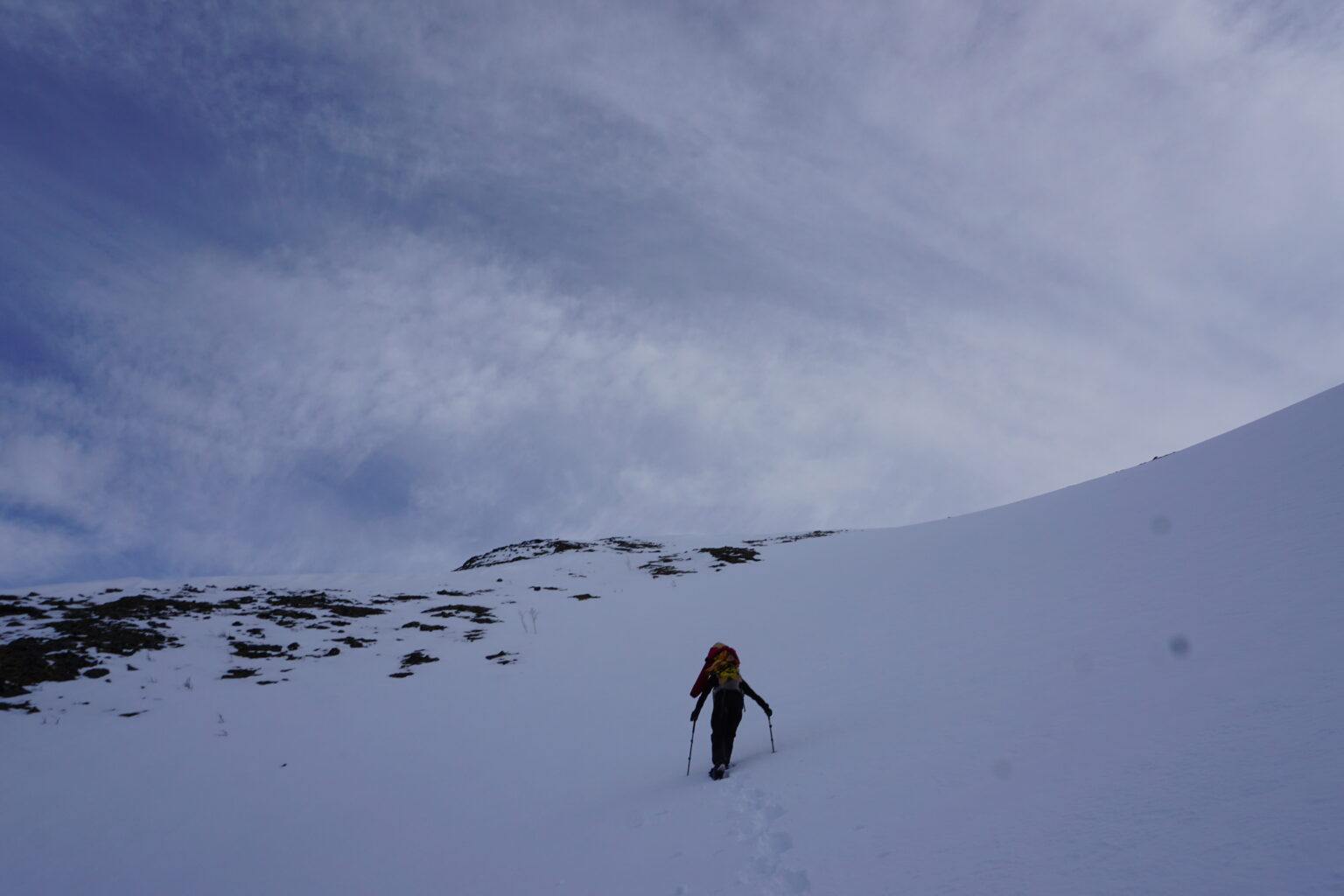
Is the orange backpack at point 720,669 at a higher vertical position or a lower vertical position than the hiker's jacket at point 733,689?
higher

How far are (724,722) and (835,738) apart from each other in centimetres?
136

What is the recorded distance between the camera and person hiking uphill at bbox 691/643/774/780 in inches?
316

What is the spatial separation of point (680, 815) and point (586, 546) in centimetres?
3692

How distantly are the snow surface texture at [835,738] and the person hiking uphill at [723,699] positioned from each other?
398 millimetres

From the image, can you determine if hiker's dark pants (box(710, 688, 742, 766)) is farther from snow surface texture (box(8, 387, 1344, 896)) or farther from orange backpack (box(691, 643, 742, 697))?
snow surface texture (box(8, 387, 1344, 896))

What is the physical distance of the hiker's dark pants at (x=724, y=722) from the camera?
802 cm

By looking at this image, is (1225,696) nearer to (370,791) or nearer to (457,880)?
(457,880)

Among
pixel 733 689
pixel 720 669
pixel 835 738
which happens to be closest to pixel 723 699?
pixel 733 689

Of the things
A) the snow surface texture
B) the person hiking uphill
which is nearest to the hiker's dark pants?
the person hiking uphill

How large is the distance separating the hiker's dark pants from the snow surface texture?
391mm

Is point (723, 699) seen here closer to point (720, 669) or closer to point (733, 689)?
point (733, 689)

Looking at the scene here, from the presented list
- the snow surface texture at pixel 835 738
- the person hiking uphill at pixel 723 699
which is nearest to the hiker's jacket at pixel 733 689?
the person hiking uphill at pixel 723 699

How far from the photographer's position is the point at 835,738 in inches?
311

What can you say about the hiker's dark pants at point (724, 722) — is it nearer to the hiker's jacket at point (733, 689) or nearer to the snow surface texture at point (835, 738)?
the hiker's jacket at point (733, 689)
